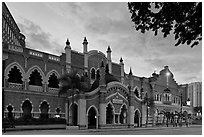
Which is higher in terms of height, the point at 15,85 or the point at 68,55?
the point at 68,55

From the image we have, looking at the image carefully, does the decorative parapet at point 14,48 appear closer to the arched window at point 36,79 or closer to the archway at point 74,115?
the arched window at point 36,79

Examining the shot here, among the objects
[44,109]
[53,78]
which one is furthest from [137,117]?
[44,109]

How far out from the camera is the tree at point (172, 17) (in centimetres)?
770

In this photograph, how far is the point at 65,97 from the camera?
40156 millimetres

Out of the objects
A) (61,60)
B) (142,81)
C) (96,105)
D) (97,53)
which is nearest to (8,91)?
(61,60)

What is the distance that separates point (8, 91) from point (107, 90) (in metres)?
13.0

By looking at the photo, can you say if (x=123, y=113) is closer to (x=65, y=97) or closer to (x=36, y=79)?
(x=65, y=97)

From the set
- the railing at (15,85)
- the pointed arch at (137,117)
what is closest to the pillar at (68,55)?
the railing at (15,85)

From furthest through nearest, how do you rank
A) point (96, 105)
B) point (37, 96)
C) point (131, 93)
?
point (131, 93)
point (96, 105)
point (37, 96)

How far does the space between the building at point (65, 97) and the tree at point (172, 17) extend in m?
27.1

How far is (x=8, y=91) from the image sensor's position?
34.1 metres

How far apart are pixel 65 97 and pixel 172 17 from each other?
33507mm

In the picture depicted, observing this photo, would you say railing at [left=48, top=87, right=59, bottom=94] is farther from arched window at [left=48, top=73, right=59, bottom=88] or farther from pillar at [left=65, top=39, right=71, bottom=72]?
pillar at [left=65, top=39, right=71, bottom=72]

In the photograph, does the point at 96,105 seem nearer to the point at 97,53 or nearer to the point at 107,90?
the point at 107,90
